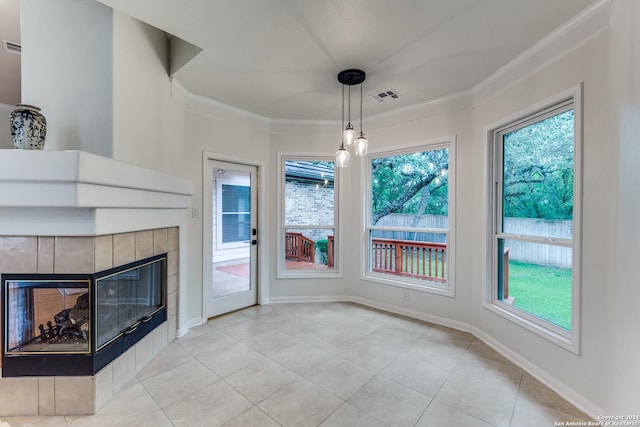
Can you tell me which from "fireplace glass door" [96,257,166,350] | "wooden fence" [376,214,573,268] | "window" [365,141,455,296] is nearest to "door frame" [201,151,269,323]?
"fireplace glass door" [96,257,166,350]

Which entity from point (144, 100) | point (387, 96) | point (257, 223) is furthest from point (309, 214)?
point (144, 100)

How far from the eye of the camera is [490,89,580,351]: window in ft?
6.97

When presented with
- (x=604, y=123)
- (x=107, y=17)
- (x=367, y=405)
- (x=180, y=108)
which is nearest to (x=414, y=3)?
(x=604, y=123)

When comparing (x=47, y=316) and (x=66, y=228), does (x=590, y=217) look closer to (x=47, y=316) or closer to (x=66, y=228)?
(x=66, y=228)

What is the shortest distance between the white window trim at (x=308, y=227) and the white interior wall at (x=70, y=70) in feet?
7.20

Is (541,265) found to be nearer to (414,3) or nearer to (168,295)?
(414,3)

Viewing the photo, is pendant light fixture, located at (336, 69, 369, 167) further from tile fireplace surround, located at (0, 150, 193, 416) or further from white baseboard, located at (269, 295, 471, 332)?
white baseboard, located at (269, 295, 471, 332)

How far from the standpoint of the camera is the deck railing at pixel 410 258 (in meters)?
3.43

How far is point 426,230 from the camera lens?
3.47m

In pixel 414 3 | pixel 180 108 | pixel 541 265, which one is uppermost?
pixel 414 3

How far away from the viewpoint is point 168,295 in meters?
2.81

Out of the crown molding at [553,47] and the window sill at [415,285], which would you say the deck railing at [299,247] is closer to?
the window sill at [415,285]

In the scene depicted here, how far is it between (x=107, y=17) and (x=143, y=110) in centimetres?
65

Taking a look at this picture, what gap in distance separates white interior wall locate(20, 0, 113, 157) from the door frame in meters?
1.33
